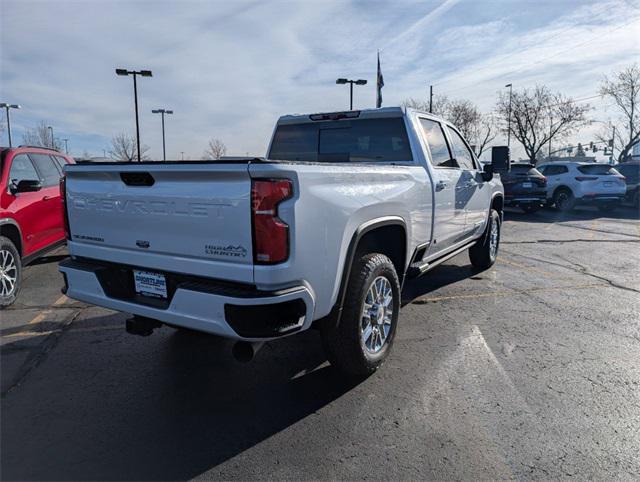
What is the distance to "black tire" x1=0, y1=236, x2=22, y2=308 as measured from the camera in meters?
5.17

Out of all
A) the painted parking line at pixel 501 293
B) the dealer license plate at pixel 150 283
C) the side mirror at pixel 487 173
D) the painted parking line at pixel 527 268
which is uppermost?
the side mirror at pixel 487 173

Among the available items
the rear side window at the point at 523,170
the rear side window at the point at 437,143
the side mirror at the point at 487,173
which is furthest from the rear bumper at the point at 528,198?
the rear side window at the point at 437,143

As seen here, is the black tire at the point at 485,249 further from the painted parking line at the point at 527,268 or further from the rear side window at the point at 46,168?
the rear side window at the point at 46,168

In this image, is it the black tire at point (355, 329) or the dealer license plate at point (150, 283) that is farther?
the black tire at point (355, 329)

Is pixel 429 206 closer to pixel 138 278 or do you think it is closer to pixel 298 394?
pixel 298 394

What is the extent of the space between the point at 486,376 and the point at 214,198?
7.98ft

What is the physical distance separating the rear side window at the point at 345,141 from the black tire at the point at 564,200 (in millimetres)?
13906

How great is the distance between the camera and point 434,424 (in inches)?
116

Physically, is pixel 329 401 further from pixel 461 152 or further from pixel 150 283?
pixel 461 152

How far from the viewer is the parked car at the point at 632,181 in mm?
17656

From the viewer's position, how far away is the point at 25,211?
225 inches

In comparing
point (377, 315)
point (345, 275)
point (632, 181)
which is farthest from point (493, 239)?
point (632, 181)

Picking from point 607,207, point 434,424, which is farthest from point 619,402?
point 607,207

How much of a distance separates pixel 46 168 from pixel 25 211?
1188mm
